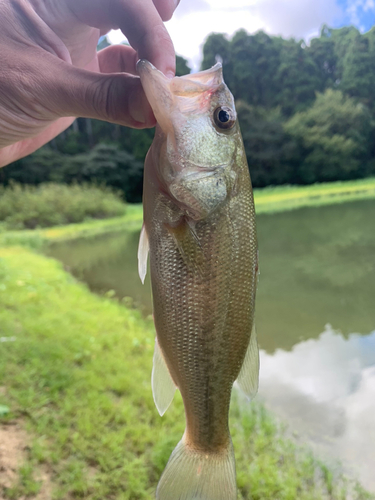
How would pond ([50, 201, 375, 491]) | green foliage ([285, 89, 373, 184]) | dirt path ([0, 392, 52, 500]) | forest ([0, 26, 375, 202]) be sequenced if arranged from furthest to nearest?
green foliage ([285, 89, 373, 184]) < forest ([0, 26, 375, 202]) < pond ([50, 201, 375, 491]) < dirt path ([0, 392, 52, 500])

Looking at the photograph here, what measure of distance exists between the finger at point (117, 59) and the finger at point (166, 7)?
0.40 m

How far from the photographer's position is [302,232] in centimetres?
1120

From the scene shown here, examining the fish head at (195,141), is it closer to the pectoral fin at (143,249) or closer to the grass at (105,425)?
the pectoral fin at (143,249)

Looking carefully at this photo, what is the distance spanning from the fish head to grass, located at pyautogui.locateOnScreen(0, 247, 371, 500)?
2070mm

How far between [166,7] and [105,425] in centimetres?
275

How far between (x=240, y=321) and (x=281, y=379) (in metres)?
3.26

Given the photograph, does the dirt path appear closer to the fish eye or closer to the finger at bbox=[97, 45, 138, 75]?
the fish eye

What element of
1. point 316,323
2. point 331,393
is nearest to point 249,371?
point 331,393

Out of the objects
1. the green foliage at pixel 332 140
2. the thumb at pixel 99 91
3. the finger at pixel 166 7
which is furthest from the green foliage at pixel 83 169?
the thumb at pixel 99 91

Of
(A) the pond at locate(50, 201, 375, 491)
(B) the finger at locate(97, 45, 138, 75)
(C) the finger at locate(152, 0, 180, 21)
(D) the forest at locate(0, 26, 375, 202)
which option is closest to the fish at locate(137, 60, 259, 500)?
(C) the finger at locate(152, 0, 180, 21)

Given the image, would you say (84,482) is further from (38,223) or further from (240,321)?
(38,223)

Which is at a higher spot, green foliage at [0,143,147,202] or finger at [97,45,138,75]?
finger at [97,45,138,75]

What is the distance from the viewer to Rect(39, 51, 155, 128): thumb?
1312 millimetres

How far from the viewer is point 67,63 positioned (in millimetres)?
1348
